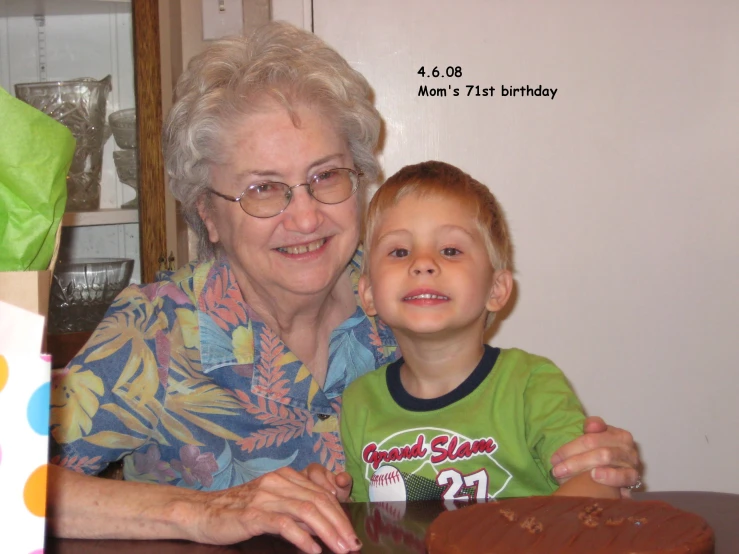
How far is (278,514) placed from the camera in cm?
89

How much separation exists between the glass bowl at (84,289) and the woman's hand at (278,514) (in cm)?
139

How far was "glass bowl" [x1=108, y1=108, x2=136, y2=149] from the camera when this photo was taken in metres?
2.21

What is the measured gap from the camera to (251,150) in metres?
1.36

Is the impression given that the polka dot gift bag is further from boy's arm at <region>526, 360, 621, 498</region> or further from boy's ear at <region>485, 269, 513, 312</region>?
boy's ear at <region>485, 269, 513, 312</region>

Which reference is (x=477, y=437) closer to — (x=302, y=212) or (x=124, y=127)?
(x=302, y=212)

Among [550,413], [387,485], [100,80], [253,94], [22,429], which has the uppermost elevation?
[100,80]

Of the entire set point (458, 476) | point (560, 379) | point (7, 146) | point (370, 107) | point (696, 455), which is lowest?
point (696, 455)

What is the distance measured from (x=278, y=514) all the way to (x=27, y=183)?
438 mm

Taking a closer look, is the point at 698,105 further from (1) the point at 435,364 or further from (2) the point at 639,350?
(1) the point at 435,364

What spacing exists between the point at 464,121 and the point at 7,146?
143cm

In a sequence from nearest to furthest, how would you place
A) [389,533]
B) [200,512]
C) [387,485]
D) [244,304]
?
1. [389,533]
2. [200,512]
3. [387,485]
4. [244,304]

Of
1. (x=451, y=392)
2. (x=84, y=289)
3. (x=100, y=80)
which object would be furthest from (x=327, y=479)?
(x=100, y=80)

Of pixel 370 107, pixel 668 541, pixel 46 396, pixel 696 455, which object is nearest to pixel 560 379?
pixel 668 541

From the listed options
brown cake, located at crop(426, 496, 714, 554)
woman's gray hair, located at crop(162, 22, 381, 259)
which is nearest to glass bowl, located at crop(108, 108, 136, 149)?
woman's gray hair, located at crop(162, 22, 381, 259)
